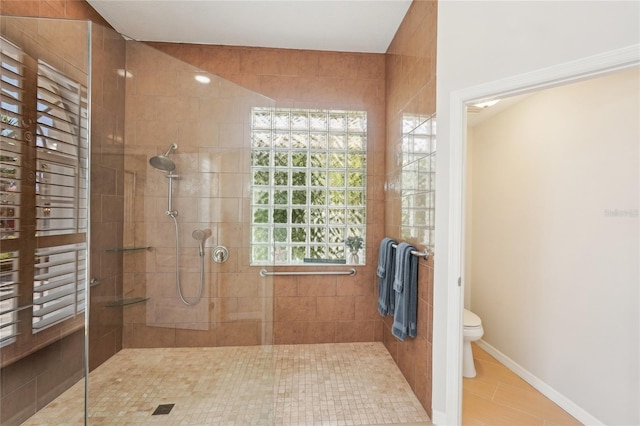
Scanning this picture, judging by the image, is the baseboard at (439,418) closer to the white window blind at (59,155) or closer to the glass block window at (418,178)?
the glass block window at (418,178)

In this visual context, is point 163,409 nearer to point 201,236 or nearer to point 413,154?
point 201,236

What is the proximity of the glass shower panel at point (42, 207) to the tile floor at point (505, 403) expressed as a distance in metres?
2.22

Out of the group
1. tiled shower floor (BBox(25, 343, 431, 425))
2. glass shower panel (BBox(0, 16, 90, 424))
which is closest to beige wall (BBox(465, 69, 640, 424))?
tiled shower floor (BBox(25, 343, 431, 425))

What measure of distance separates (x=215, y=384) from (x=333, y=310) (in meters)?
1.26

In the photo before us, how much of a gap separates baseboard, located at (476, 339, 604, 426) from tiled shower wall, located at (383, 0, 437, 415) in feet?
2.95

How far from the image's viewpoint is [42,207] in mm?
1515

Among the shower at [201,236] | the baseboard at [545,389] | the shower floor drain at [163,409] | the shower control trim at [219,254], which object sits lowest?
the baseboard at [545,389]

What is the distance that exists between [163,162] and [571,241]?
253 centimetres

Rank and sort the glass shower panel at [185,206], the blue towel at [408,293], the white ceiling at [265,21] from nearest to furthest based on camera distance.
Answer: the glass shower panel at [185,206] → the blue towel at [408,293] → the white ceiling at [265,21]

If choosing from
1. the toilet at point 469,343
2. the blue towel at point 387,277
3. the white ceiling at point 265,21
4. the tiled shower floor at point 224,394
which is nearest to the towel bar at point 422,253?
the blue towel at point 387,277

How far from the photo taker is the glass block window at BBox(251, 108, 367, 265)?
261 cm

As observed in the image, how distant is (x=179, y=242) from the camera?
160 centimetres

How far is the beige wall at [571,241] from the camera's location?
1.57 metres

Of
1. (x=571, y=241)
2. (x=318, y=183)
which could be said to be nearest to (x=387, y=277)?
(x=318, y=183)
